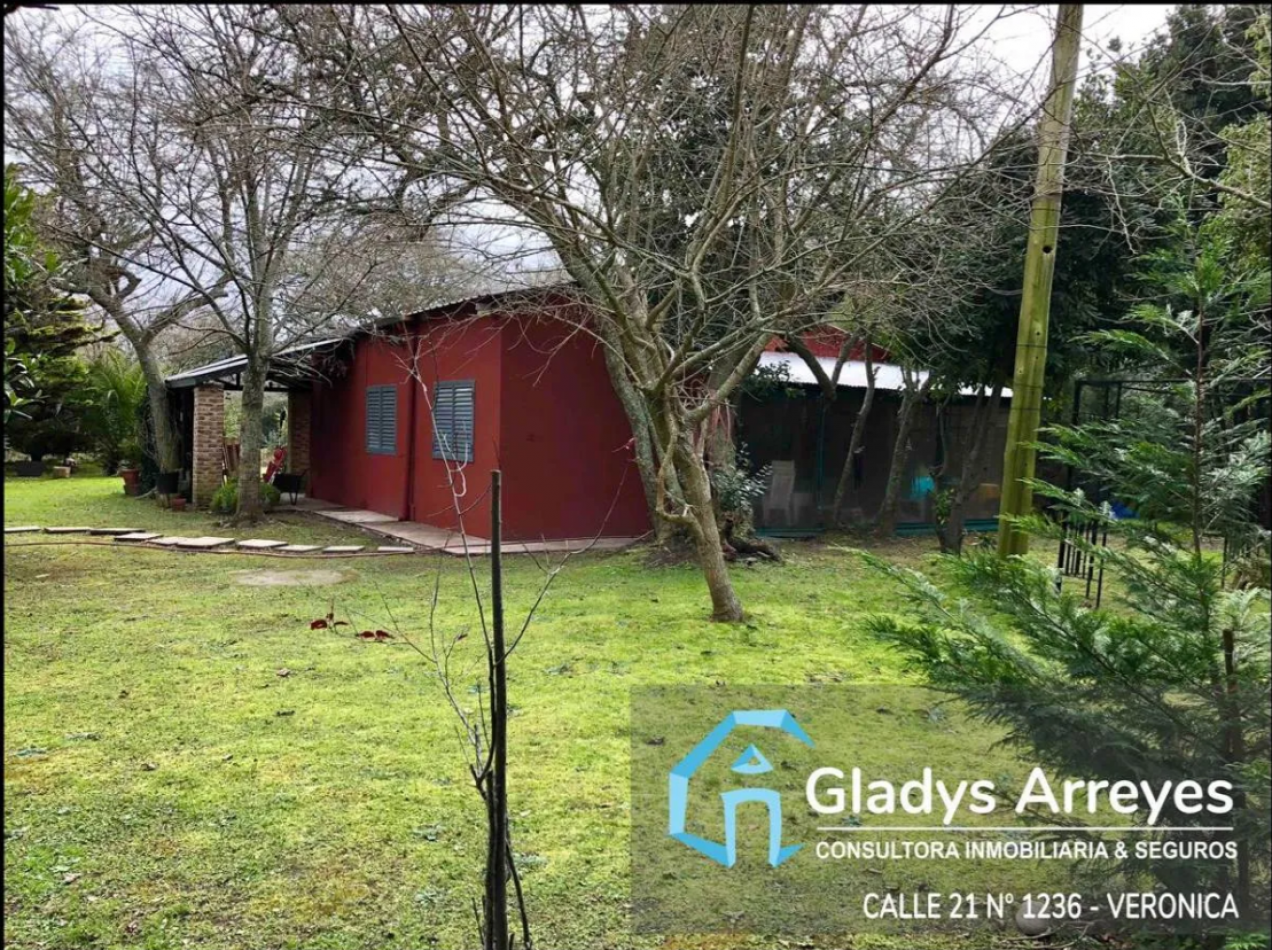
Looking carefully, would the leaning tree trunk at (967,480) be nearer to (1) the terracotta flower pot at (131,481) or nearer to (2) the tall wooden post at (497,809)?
(2) the tall wooden post at (497,809)

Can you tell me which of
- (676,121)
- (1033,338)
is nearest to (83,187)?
(676,121)

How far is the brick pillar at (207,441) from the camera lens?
1338 centimetres

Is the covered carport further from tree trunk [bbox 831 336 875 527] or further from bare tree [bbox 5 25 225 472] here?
tree trunk [bbox 831 336 875 527]

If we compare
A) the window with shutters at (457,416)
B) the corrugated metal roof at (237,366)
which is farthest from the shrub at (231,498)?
the window with shutters at (457,416)

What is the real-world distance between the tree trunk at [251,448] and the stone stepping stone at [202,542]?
1.44 metres

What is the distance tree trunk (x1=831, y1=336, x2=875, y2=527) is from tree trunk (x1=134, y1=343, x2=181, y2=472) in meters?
10.2

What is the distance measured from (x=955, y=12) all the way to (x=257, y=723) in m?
4.16

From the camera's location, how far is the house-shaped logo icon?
291cm

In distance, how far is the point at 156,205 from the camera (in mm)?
9992

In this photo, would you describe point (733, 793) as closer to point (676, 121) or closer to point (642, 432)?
point (676, 121)

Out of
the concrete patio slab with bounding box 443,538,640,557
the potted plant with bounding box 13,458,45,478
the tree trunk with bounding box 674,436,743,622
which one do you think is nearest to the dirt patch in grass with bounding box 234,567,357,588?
the concrete patio slab with bounding box 443,538,640,557

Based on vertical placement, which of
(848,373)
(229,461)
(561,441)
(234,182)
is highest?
(234,182)

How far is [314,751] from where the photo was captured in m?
3.71

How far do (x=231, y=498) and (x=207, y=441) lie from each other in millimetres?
1531
